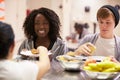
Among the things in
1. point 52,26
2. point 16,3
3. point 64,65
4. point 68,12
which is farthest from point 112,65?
point 16,3

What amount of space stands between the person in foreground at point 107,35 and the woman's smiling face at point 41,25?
34 centimetres

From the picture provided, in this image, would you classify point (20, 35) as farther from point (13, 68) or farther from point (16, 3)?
point (13, 68)

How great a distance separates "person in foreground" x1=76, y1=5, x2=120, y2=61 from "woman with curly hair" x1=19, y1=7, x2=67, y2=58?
8.9 inches

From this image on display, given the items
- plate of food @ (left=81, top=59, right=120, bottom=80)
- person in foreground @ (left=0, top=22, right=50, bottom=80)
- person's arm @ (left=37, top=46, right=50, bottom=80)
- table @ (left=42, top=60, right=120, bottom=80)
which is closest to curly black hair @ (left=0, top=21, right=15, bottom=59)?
person in foreground @ (left=0, top=22, right=50, bottom=80)

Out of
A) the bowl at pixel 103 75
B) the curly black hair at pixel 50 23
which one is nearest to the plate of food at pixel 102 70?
the bowl at pixel 103 75

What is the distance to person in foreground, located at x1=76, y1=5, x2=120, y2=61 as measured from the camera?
1922mm

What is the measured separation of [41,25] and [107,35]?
56cm

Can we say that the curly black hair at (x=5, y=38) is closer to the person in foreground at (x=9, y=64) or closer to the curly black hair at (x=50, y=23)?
the person in foreground at (x=9, y=64)

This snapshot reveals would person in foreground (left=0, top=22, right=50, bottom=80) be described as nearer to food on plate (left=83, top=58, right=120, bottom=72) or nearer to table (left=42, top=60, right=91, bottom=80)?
table (left=42, top=60, right=91, bottom=80)

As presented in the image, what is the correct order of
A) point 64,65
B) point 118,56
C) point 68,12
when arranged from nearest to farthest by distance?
point 64,65, point 118,56, point 68,12

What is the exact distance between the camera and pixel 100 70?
130 centimetres

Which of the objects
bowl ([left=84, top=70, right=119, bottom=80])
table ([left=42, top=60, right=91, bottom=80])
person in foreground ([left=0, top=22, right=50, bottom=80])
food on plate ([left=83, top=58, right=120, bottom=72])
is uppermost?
person in foreground ([left=0, top=22, right=50, bottom=80])

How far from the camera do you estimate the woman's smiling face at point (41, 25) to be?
2.11 metres

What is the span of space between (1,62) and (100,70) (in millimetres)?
526
